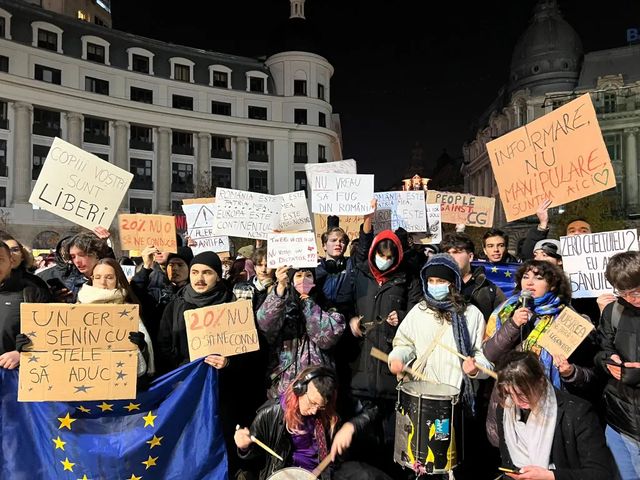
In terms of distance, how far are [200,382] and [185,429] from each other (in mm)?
386

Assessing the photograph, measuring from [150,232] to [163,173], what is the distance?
4282cm

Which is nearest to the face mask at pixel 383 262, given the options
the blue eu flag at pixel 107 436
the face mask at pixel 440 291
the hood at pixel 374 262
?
the hood at pixel 374 262

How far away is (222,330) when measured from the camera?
4062 millimetres

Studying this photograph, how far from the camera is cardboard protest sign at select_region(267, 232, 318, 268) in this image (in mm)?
4808

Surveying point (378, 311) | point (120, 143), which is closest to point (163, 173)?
point (120, 143)

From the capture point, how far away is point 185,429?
166 inches

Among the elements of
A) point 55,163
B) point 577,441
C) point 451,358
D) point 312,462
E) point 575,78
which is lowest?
point 312,462

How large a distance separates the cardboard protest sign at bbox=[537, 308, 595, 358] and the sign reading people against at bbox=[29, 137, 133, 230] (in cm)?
427

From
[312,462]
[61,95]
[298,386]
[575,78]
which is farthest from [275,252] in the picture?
[575,78]

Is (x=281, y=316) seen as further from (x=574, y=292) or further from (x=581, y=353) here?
(x=574, y=292)

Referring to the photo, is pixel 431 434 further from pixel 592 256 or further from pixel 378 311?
pixel 592 256

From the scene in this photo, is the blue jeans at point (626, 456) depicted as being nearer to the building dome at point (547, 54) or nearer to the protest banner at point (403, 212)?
the protest banner at point (403, 212)

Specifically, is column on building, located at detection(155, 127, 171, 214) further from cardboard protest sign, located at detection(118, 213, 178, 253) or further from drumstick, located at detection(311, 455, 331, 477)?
drumstick, located at detection(311, 455, 331, 477)

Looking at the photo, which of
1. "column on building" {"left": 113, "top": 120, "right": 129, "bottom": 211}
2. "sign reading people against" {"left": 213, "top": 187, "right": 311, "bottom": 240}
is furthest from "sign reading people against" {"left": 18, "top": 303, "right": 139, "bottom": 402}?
"column on building" {"left": 113, "top": 120, "right": 129, "bottom": 211}
